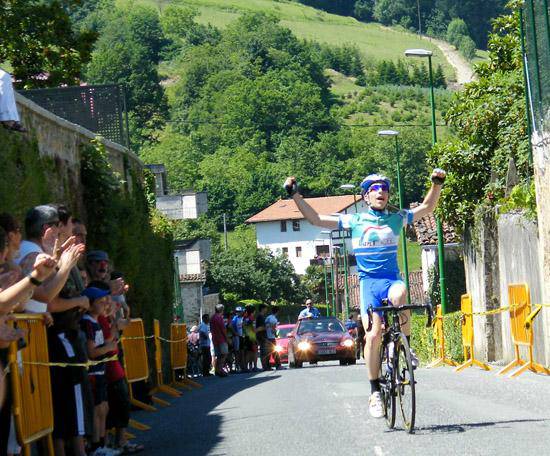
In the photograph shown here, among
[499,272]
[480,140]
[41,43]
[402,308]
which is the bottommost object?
[402,308]

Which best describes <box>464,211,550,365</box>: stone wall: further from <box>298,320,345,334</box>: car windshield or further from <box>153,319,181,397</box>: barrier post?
<box>153,319,181,397</box>: barrier post

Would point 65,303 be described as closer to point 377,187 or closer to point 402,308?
point 402,308

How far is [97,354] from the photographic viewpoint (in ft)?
36.7

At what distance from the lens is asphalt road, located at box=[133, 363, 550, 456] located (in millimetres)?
9609

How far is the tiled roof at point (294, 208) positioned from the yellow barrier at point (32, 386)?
132000mm

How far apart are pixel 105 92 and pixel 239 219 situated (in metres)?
121

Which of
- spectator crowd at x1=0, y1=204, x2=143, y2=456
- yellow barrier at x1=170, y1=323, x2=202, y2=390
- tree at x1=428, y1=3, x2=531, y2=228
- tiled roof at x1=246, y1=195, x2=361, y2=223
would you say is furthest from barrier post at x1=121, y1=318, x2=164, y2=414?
tiled roof at x1=246, y1=195, x2=361, y2=223

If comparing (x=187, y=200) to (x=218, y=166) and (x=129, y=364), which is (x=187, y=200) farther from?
(x=218, y=166)

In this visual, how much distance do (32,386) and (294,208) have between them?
135 meters

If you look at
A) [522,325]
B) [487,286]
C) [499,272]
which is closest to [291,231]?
[487,286]

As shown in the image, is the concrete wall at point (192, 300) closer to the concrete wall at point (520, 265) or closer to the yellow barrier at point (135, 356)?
the concrete wall at point (520, 265)

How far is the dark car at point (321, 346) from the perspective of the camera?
109ft

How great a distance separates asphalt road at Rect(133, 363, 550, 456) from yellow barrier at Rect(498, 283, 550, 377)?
1.00ft

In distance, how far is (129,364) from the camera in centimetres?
1612
